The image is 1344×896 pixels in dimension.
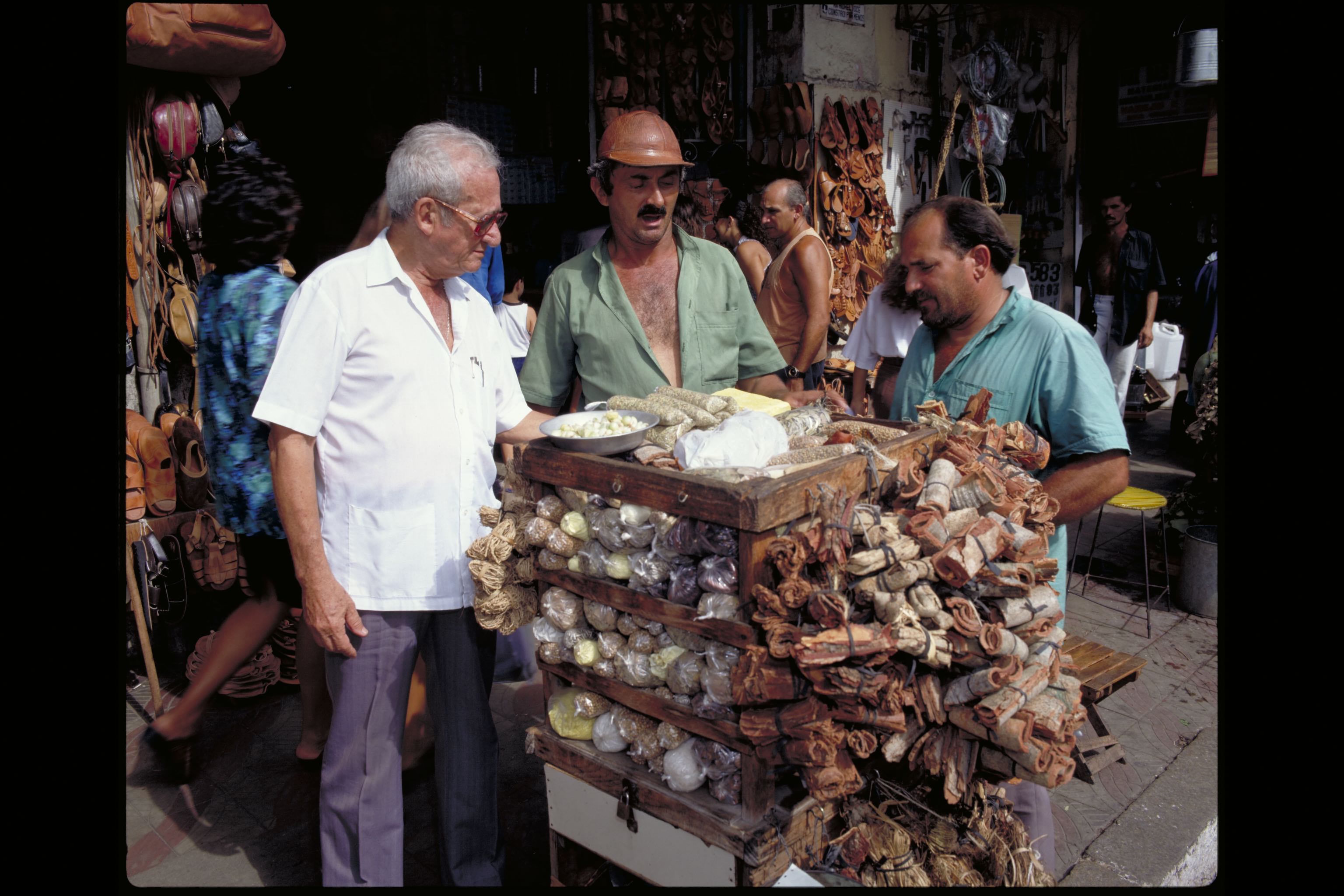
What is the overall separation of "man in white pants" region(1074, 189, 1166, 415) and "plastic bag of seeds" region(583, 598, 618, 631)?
775 centimetres

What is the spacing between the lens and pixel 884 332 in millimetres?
4457

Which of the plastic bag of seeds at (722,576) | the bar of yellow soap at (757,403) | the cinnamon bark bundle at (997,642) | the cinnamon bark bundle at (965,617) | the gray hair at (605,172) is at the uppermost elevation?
the gray hair at (605,172)

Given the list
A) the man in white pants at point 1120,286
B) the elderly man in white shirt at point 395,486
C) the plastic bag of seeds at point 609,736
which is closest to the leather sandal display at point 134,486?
the elderly man in white shirt at point 395,486

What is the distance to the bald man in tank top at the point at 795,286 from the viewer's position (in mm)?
5219

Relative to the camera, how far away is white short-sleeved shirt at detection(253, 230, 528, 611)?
2.30 metres

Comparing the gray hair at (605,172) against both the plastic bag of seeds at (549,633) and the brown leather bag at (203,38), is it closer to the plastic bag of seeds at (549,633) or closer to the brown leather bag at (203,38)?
the plastic bag of seeds at (549,633)

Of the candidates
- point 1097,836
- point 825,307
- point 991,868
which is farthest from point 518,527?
point 825,307

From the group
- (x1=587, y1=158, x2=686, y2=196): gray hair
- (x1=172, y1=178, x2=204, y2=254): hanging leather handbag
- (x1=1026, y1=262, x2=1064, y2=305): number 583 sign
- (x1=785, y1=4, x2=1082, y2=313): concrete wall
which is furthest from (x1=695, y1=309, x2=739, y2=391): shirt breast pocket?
(x1=1026, y1=262, x2=1064, y2=305): number 583 sign

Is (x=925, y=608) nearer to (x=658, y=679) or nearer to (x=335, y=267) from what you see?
(x=658, y=679)

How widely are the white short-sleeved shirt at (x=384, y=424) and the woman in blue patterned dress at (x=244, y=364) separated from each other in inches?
36.4

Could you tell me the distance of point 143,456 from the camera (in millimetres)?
4070

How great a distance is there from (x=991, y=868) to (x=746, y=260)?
4.56 meters

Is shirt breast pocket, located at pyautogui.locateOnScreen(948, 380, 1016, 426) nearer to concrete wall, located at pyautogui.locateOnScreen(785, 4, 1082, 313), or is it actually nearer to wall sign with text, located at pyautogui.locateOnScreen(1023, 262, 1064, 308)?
concrete wall, located at pyautogui.locateOnScreen(785, 4, 1082, 313)

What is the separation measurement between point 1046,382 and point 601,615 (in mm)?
1521
